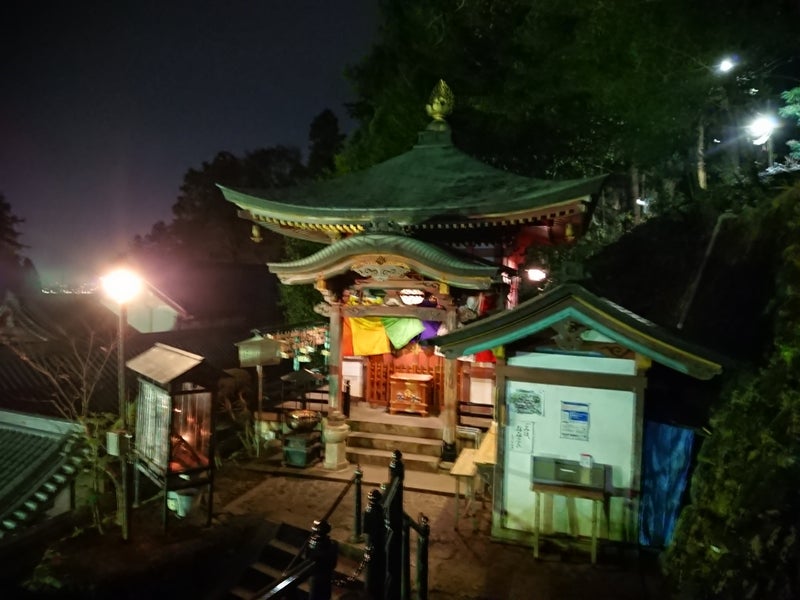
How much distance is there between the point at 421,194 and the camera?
42.9 feet

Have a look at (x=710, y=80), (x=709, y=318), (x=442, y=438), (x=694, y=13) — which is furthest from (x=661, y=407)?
(x=694, y=13)

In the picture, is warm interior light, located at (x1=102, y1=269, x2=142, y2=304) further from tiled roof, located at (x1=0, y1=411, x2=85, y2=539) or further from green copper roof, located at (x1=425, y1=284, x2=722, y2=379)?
green copper roof, located at (x1=425, y1=284, x2=722, y2=379)

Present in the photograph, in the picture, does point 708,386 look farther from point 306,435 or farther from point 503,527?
point 306,435

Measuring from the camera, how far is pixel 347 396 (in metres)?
12.9

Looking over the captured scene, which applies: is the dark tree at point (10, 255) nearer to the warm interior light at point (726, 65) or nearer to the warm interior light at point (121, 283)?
the warm interior light at point (121, 283)

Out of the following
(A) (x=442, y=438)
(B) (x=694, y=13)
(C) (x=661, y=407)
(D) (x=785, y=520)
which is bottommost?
(A) (x=442, y=438)

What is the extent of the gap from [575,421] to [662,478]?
63.3 inches

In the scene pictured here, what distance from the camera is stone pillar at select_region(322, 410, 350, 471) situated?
37.8 ft

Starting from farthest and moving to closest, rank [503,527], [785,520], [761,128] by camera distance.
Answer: [761,128] → [503,527] → [785,520]

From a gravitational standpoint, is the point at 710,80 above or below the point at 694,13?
below

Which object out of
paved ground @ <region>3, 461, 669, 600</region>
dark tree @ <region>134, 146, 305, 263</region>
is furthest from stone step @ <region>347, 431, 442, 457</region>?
dark tree @ <region>134, 146, 305, 263</region>

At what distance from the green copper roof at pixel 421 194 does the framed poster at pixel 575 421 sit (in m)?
4.47

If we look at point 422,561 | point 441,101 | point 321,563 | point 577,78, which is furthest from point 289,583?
point 577,78

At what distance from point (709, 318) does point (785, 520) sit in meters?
6.58
